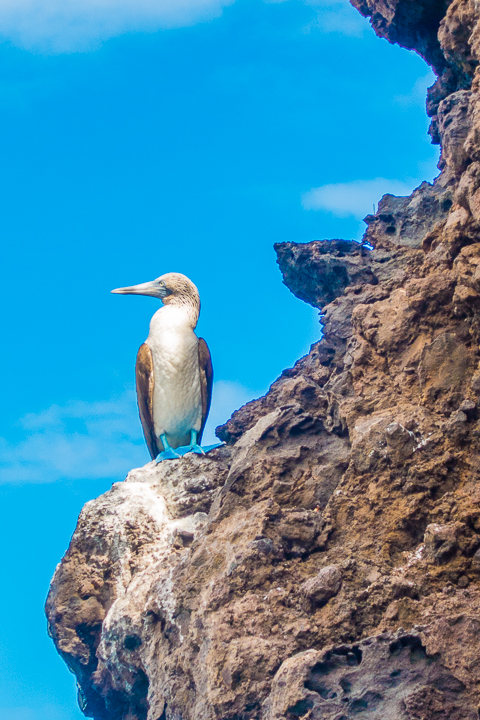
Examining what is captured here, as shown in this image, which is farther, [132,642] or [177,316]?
[177,316]

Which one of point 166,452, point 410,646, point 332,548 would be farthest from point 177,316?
point 410,646

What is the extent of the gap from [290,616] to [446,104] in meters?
5.36

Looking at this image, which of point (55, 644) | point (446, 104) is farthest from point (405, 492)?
point (446, 104)

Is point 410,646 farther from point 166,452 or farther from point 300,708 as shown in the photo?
point 166,452

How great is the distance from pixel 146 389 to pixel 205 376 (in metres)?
0.83

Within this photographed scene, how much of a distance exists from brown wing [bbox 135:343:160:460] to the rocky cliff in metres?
1.85

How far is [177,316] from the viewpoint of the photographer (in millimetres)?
8039

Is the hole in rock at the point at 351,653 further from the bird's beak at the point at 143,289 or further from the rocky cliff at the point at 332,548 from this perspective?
the bird's beak at the point at 143,289

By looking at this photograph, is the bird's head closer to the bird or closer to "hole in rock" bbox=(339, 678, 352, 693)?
the bird

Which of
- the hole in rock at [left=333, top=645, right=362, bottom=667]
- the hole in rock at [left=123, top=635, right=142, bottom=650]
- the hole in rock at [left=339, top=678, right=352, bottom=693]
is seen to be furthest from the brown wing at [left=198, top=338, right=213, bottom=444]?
the hole in rock at [left=339, top=678, right=352, bottom=693]

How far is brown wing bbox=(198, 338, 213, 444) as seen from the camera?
8.27m

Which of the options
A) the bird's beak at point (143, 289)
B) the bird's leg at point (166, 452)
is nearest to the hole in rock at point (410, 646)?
the bird's leg at point (166, 452)

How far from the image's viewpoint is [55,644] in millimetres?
5629

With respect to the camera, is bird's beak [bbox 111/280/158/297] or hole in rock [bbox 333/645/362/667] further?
bird's beak [bbox 111/280/158/297]
